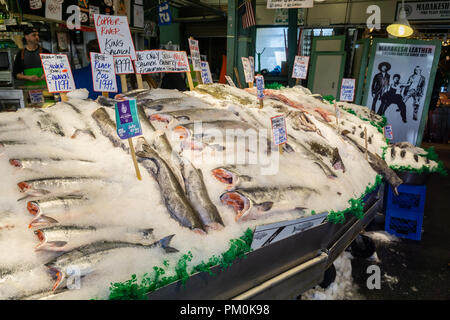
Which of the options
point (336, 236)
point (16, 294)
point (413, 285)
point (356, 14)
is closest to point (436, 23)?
point (356, 14)

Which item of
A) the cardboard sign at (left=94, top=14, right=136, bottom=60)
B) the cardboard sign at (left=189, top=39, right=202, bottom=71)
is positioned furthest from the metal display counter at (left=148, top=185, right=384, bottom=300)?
the cardboard sign at (left=189, top=39, right=202, bottom=71)

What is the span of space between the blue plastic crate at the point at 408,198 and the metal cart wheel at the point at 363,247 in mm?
742

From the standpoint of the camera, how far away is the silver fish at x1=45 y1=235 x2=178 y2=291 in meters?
1.27

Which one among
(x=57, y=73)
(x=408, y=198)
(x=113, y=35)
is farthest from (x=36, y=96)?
(x=408, y=198)

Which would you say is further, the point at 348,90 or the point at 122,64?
the point at 348,90

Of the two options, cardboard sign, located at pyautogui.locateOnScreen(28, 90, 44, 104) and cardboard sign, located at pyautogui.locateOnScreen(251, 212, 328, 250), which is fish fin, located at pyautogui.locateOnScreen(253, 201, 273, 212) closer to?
cardboard sign, located at pyautogui.locateOnScreen(251, 212, 328, 250)

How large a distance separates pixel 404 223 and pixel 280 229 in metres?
3.06

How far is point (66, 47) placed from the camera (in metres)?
6.94

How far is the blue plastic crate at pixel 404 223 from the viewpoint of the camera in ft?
13.0

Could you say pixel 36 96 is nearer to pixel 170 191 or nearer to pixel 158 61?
pixel 158 61

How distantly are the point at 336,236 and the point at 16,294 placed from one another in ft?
6.99

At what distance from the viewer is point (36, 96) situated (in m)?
5.00

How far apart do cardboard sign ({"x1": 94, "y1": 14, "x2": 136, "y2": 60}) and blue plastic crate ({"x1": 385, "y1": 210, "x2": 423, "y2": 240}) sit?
12.2ft

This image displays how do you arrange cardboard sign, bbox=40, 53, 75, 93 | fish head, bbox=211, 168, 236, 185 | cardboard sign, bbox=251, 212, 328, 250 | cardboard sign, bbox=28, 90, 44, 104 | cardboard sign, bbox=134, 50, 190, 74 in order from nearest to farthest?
1. cardboard sign, bbox=251, 212, 328, 250
2. fish head, bbox=211, 168, 236, 185
3. cardboard sign, bbox=40, 53, 75, 93
4. cardboard sign, bbox=134, 50, 190, 74
5. cardboard sign, bbox=28, 90, 44, 104
